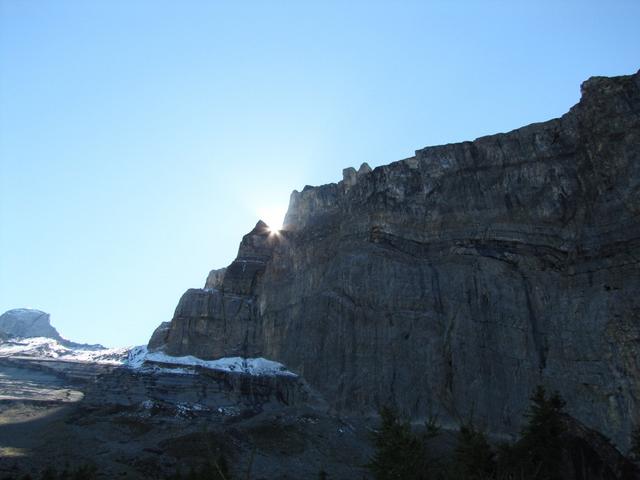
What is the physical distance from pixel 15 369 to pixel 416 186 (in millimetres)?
74077

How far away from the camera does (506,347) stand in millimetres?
74750

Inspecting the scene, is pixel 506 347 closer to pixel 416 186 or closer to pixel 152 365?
pixel 416 186

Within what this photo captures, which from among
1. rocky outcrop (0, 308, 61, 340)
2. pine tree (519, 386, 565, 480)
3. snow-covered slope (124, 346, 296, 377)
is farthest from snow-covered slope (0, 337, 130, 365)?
pine tree (519, 386, 565, 480)

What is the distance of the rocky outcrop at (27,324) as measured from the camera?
186125mm

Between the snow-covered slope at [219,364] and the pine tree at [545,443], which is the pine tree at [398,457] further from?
the snow-covered slope at [219,364]

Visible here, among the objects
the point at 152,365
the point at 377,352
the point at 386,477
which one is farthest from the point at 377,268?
the point at 386,477

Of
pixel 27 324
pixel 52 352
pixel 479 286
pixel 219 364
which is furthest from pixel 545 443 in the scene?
pixel 27 324

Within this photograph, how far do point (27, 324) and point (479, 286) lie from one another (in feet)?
515

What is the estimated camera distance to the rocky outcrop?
18612 centimetres

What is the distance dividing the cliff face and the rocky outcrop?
347 feet

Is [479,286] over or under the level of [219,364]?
over

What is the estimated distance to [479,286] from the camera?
8050 cm

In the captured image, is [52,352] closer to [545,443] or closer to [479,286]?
[479,286]

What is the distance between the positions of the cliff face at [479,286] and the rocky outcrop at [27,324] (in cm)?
10578
